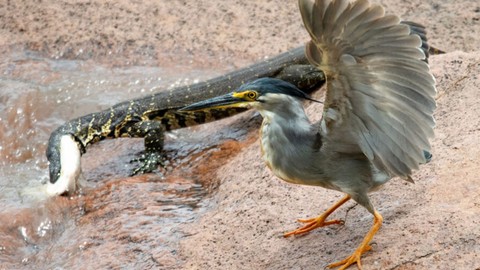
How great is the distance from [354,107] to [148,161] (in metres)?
4.04

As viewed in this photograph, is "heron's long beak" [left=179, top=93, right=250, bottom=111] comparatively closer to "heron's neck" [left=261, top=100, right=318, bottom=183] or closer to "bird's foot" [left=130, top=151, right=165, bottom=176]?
"heron's neck" [left=261, top=100, right=318, bottom=183]

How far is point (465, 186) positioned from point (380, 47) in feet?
4.51

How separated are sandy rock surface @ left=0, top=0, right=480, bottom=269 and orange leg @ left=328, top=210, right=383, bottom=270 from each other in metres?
0.08

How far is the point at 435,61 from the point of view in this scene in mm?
7059

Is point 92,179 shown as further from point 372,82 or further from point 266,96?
point 372,82

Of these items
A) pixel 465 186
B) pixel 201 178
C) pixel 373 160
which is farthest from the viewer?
pixel 201 178

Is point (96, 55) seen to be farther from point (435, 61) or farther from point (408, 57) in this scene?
point (408, 57)

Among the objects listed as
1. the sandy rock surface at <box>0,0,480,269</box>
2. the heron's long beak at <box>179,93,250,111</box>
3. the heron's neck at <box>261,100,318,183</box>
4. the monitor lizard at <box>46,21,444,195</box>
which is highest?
the heron's long beak at <box>179,93,250,111</box>

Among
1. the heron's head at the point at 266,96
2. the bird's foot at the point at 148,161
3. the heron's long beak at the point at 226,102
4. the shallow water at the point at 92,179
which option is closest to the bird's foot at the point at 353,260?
the heron's head at the point at 266,96

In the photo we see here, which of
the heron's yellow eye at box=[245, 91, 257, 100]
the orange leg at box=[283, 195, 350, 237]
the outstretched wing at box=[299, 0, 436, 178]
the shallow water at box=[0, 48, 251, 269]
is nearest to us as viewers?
the outstretched wing at box=[299, 0, 436, 178]

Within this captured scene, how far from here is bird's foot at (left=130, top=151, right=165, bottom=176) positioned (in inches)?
313

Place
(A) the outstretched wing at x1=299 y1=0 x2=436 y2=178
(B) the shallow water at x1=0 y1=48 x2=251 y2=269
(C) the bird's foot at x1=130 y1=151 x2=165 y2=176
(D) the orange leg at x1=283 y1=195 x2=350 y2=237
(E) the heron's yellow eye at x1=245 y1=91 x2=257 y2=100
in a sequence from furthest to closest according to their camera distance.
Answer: (C) the bird's foot at x1=130 y1=151 x2=165 y2=176, (B) the shallow water at x1=0 y1=48 x2=251 y2=269, (D) the orange leg at x1=283 y1=195 x2=350 y2=237, (E) the heron's yellow eye at x1=245 y1=91 x2=257 y2=100, (A) the outstretched wing at x1=299 y1=0 x2=436 y2=178


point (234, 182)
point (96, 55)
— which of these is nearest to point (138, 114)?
point (96, 55)

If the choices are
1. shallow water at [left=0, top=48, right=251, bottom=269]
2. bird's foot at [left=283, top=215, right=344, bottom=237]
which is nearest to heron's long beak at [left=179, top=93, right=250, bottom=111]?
bird's foot at [left=283, top=215, right=344, bottom=237]
